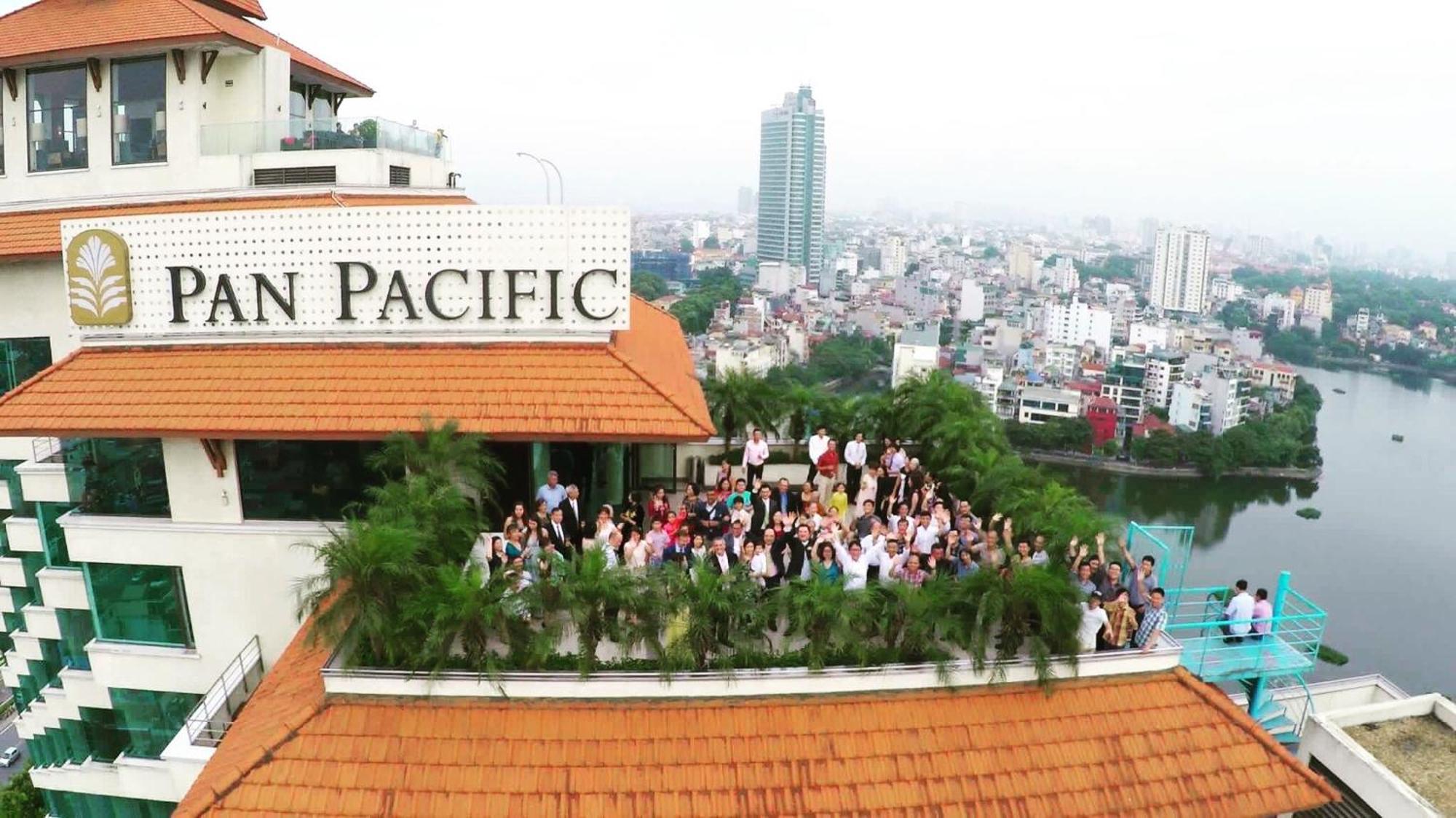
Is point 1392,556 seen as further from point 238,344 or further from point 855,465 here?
point 238,344

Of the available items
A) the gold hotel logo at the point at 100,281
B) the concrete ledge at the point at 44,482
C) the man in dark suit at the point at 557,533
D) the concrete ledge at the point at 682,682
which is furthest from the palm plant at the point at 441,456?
the concrete ledge at the point at 44,482

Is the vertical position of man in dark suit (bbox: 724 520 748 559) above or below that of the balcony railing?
below

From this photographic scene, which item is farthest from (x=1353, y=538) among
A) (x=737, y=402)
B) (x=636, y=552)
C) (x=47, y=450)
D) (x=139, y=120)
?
(x=47, y=450)

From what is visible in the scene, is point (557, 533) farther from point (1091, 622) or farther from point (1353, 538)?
point (1353, 538)

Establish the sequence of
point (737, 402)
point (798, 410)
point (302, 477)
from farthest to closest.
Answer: point (798, 410) → point (737, 402) → point (302, 477)

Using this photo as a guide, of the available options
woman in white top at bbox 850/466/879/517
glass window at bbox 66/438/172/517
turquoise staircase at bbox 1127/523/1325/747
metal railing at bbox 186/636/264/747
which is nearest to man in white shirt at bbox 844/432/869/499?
woman in white top at bbox 850/466/879/517

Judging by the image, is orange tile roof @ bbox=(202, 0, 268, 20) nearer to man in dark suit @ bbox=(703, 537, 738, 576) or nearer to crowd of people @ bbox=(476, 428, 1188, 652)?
crowd of people @ bbox=(476, 428, 1188, 652)
